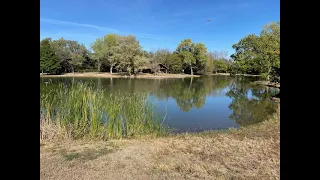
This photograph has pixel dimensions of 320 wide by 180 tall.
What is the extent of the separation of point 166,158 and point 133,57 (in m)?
29.9

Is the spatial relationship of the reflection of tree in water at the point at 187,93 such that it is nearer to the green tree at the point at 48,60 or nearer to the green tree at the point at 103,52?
the green tree at the point at 103,52

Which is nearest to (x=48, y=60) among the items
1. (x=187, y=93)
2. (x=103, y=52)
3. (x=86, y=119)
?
(x=103, y=52)

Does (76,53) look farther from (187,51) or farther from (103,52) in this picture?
(187,51)

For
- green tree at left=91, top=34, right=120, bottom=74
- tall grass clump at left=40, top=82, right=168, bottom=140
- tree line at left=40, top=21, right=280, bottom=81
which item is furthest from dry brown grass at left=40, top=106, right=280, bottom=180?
green tree at left=91, top=34, right=120, bottom=74

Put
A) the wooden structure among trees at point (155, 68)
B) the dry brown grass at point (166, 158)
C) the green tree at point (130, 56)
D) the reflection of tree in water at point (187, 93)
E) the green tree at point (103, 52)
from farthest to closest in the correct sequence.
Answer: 1. the wooden structure among trees at point (155, 68)
2. the green tree at point (103, 52)
3. the green tree at point (130, 56)
4. the reflection of tree in water at point (187, 93)
5. the dry brown grass at point (166, 158)

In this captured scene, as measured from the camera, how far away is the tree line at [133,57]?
3114cm

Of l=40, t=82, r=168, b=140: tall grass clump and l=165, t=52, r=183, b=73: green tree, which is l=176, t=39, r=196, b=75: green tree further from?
l=40, t=82, r=168, b=140: tall grass clump

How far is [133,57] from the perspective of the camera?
32.6m

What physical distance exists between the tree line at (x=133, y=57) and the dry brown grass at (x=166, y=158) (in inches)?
900

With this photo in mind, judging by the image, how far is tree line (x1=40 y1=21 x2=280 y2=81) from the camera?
31.1 metres

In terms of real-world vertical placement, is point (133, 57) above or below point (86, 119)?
above

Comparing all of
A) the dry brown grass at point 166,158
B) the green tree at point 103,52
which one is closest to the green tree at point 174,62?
the green tree at point 103,52
